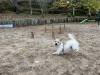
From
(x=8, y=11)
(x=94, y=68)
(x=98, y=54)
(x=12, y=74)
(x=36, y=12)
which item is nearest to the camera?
(x=12, y=74)

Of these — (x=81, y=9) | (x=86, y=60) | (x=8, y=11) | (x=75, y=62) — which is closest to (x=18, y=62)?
(x=75, y=62)

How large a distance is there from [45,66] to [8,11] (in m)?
16.3

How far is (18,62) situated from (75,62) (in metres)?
1.85

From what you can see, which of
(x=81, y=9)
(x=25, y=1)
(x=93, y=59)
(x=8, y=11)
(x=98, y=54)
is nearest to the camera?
(x=93, y=59)

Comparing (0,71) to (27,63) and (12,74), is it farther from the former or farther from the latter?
(27,63)

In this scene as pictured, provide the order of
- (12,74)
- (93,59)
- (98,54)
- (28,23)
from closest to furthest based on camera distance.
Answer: (12,74) < (93,59) < (98,54) < (28,23)

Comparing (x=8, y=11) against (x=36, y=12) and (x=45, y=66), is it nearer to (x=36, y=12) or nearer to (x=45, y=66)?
(x=36, y=12)

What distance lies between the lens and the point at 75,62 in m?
2.97

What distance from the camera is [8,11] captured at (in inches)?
641

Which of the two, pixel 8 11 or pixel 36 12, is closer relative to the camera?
pixel 8 11

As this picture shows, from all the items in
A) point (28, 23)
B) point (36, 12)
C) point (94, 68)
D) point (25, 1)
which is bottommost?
point (94, 68)

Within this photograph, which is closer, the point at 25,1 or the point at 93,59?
the point at 93,59

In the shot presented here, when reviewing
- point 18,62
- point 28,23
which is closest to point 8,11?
point 28,23

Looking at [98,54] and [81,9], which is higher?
[81,9]
